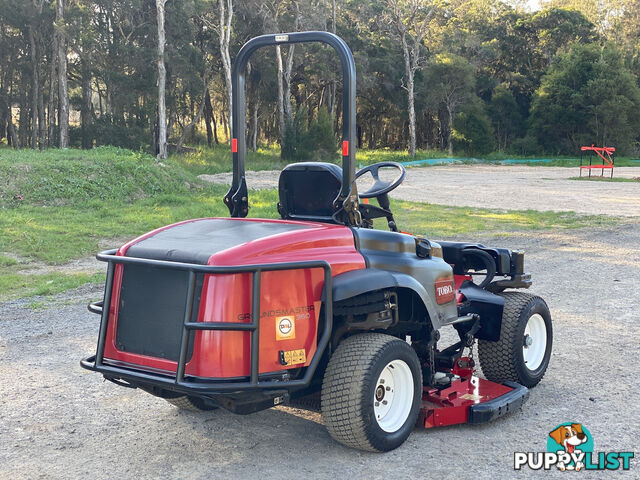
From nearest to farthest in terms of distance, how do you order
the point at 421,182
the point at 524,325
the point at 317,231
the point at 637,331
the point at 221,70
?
1. the point at 317,231
2. the point at 524,325
3. the point at 637,331
4. the point at 421,182
5. the point at 221,70

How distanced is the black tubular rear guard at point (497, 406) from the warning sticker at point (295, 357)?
128cm

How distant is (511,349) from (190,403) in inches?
90.4

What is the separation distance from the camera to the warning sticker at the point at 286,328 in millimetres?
3789

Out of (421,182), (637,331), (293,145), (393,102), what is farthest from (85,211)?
(393,102)

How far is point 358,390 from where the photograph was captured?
13.0ft

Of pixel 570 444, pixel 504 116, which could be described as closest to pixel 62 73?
pixel 504 116

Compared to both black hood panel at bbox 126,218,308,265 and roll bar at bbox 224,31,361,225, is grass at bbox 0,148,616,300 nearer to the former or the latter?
roll bar at bbox 224,31,361,225

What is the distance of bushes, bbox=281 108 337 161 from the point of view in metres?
39.8

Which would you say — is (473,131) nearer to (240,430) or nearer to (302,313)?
(240,430)

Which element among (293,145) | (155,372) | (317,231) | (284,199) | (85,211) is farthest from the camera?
(293,145)

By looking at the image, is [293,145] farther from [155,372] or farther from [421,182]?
[155,372]

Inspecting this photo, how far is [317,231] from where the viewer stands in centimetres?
416

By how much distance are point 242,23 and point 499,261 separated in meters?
43.0

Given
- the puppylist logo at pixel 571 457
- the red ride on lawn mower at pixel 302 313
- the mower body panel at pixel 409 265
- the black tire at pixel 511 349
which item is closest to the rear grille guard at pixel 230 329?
the red ride on lawn mower at pixel 302 313
